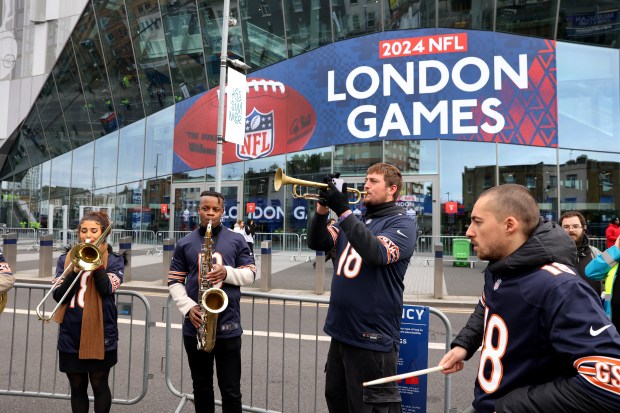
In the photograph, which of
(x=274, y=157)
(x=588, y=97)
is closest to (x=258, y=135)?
(x=274, y=157)

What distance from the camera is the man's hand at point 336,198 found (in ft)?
9.56

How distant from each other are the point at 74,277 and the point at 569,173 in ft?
57.8

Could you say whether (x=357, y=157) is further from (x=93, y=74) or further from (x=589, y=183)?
(x=93, y=74)

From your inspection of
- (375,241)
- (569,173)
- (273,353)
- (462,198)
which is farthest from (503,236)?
(569,173)

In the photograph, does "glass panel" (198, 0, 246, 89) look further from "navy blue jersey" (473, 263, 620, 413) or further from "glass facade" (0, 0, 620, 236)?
"navy blue jersey" (473, 263, 620, 413)

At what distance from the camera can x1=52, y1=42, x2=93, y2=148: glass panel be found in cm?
2788

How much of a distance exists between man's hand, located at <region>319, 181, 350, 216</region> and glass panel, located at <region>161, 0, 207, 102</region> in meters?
20.7

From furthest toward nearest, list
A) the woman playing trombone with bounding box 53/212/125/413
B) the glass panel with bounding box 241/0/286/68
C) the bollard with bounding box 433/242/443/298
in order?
the glass panel with bounding box 241/0/286/68, the bollard with bounding box 433/242/443/298, the woman playing trombone with bounding box 53/212/125/413

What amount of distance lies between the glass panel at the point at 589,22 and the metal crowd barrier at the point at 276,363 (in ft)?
50.4

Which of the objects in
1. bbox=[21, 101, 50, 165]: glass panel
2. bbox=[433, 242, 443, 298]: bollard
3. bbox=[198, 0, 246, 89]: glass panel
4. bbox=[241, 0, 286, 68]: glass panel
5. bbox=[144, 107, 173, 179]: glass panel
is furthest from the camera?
bbox=[21, 101, 50, 165]: glass panel

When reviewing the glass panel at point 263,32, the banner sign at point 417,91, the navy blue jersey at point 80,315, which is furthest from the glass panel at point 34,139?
the navy blue jersey at point 80,315

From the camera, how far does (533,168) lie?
56.2 ft

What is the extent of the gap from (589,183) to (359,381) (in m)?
17.3

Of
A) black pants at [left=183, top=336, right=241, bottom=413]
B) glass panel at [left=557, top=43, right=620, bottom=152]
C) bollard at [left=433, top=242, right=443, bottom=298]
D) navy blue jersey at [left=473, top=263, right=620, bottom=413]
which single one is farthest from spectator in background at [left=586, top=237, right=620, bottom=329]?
glass panel at [left=557, top=43, right=620, bottom=152]
